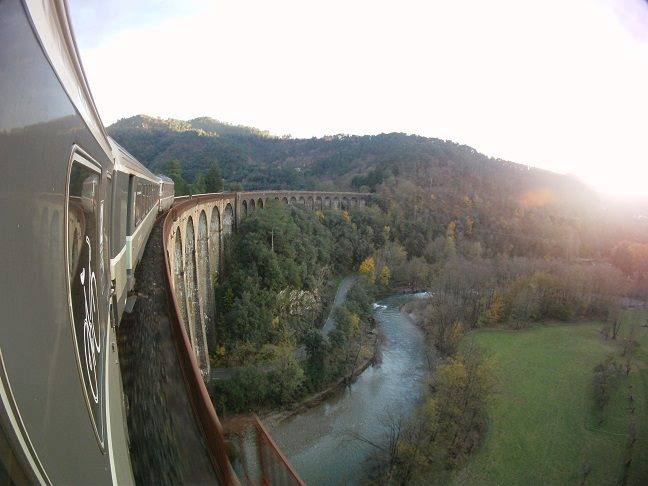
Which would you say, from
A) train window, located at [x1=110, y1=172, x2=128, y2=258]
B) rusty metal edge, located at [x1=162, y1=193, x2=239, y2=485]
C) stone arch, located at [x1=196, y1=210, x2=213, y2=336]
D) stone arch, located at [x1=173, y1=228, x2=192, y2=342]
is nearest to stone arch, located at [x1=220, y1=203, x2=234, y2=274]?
stone arch, located at [x1=196, y1=210, x2=213, y2=336]

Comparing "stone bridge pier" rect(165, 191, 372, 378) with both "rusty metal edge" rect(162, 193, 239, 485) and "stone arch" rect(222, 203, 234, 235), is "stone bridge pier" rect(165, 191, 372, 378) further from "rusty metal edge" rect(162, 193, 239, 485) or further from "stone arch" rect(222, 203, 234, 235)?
"rusty metal edge" rect(162, 193, 239, 485)

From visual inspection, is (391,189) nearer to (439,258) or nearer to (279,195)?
(439,258)

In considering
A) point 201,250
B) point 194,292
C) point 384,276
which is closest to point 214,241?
point 201,250

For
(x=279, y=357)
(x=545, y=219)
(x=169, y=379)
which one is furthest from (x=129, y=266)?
(x=545, y=219)

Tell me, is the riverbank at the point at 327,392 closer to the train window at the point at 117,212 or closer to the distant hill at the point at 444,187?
the train window at the point at 117,212

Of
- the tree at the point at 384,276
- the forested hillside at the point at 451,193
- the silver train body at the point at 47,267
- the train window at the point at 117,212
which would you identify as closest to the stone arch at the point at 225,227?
the forested hillside at the point at 451,193
